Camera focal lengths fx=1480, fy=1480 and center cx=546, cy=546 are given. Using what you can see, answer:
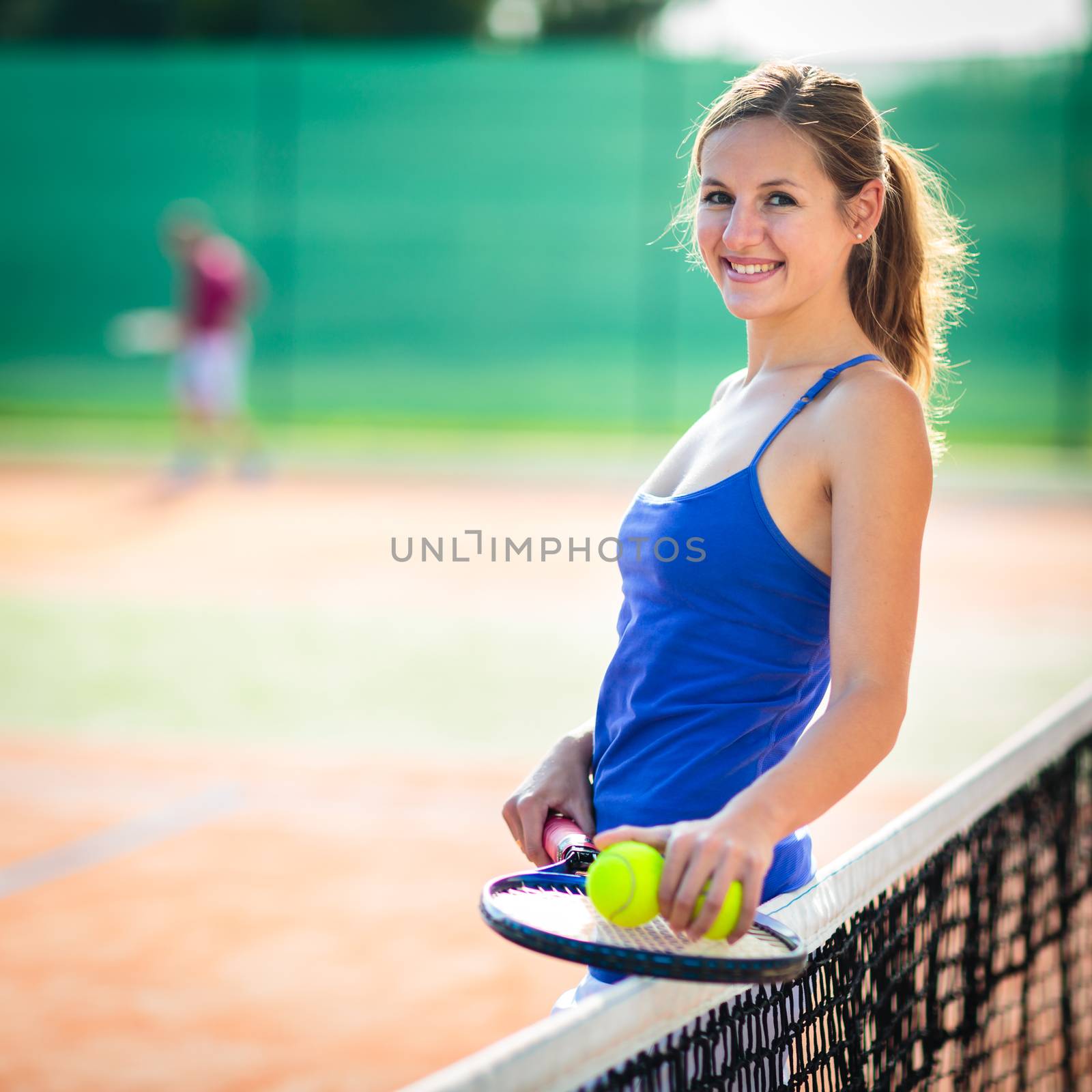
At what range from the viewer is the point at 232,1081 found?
8.96ft

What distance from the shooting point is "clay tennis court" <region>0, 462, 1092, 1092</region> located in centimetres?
301

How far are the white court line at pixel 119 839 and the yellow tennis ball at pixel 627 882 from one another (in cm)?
284

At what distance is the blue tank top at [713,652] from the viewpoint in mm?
1341

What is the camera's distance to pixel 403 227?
624 inches

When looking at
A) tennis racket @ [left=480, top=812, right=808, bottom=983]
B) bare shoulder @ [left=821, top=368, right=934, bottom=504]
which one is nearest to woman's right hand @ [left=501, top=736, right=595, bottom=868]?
tennis racket @ [left=480, top=812, right=808, bottom=983]

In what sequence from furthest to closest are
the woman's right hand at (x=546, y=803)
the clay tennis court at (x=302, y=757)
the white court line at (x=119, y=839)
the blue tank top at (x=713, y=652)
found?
the white court line at (x=119, y=839), the clay tennis court at (x=302, y=757), the woman's right hand at (x=546, y=803), the blue tank top at (x=713, y=652)

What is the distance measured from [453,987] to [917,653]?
4.03m

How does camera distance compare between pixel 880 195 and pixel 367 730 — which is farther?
pixel 367 730

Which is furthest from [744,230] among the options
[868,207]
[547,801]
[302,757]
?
[302,757]

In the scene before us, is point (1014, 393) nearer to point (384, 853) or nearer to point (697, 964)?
point (384, 853)

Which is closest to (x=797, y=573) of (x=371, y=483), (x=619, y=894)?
(x=619, y=894)

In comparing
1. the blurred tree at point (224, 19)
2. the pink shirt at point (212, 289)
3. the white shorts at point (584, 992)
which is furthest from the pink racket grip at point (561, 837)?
the blurred tree at point (224, 19)

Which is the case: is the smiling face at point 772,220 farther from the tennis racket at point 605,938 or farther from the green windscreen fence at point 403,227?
the green windscreen fence at point 403,227

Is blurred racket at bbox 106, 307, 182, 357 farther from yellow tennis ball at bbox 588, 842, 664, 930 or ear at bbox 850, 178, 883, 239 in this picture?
yellow tennis ball at bbox 588, 842, 664, 930
